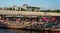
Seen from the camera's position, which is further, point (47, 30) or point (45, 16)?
point (45, 16)

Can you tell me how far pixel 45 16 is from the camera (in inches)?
1670

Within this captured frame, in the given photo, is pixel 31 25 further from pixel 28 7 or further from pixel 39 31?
pixel 28 7

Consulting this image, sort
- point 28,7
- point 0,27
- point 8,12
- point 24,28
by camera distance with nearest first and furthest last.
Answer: point 24,28 < point 0,27 < point 8,12 < point 28,7

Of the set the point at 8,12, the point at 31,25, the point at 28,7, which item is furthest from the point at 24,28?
the point at 28,7

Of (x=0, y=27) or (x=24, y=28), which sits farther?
(x=0, y=27)

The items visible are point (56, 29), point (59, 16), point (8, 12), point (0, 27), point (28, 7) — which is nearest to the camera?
point (56, 29)

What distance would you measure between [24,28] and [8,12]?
12982 millimetres

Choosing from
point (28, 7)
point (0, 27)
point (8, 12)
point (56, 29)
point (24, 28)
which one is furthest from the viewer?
point (28, 7)

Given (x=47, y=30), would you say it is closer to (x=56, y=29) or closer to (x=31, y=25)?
(x=56, y=29)

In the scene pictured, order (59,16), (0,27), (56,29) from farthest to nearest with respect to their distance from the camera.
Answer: (59,16) < (0,27) < (56,29)

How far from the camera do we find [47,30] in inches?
1093

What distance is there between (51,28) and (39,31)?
1562 millimetres

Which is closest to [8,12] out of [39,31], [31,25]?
[31,25]

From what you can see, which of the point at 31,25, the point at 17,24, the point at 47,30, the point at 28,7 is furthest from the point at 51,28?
the point at 28,7
